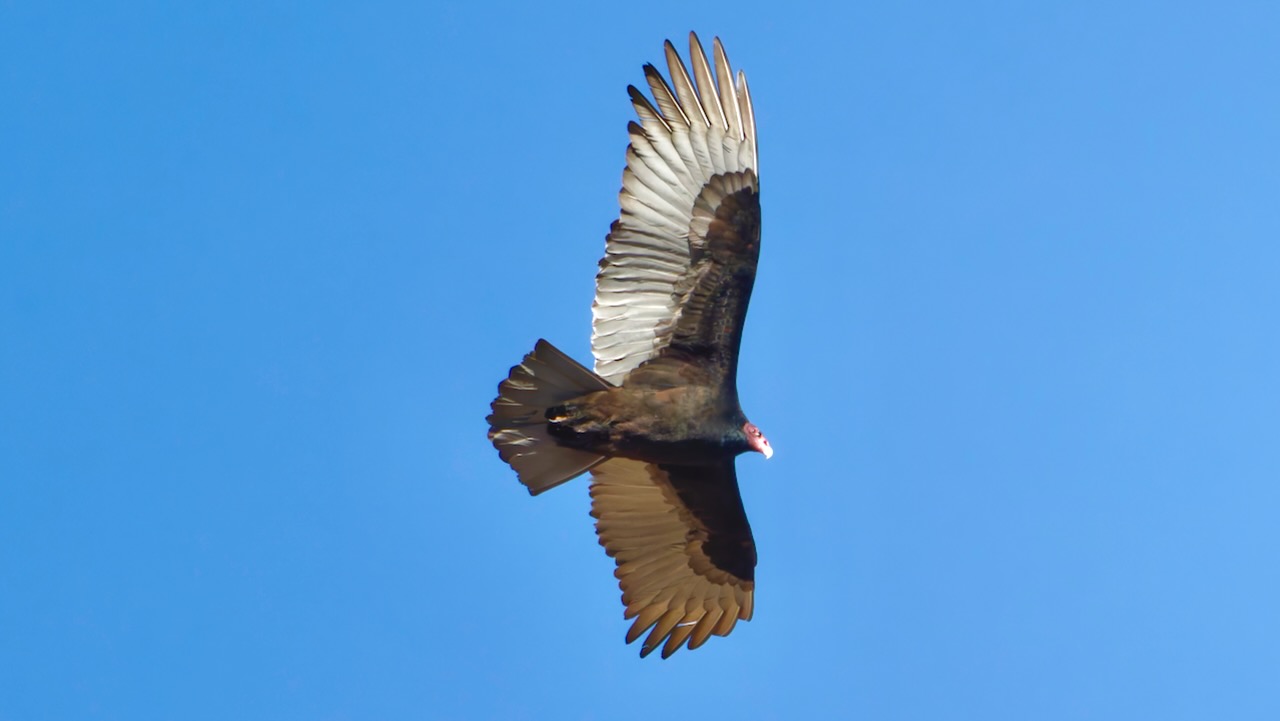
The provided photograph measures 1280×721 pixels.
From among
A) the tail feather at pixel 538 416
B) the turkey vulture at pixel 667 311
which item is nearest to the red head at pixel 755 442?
the turkey vulture at pixel 667 311

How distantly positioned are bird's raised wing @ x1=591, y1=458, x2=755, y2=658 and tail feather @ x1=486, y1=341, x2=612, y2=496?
627 millimetres

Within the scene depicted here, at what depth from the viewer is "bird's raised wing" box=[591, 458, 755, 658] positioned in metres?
10.2

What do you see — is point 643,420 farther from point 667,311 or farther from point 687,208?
point 687,208

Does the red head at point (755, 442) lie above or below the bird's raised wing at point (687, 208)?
below

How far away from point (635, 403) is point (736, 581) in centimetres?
162

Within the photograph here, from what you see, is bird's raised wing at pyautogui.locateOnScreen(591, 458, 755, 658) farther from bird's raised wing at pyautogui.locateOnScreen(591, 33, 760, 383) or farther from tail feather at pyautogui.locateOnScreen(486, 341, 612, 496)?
bird's raised wing at pyautogui.locateOnScreen(591, 33, 760, 383)

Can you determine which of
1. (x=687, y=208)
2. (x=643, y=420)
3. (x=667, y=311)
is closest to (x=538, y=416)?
(x=643, y=420)

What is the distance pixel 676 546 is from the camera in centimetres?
1030

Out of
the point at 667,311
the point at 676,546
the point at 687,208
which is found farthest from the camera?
the point at 676,546

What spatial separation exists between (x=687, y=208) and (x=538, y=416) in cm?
144

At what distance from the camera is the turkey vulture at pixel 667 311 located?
9.25 meters

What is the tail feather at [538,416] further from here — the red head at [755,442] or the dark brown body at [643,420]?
the red head at [755,442]

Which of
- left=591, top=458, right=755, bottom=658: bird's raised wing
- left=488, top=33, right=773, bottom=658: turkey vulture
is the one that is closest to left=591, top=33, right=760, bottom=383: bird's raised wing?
left=488, top=33, right=773, bottom=658: turkey vulture

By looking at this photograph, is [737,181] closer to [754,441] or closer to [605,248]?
[605,248]
